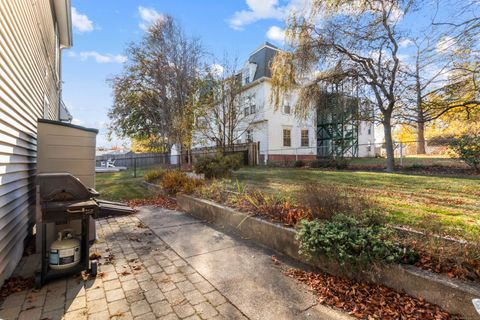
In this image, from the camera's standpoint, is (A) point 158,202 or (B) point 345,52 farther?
(B) point 345,52

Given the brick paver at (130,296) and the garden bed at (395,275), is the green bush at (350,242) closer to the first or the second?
the garden bed at (395,275)

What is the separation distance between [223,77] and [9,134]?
11228 millimetres

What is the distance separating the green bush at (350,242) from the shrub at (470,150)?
8.20m

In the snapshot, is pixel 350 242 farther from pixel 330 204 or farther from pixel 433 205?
pixel 433 205

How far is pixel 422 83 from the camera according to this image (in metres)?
9.27

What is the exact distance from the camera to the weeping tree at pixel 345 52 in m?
8.95

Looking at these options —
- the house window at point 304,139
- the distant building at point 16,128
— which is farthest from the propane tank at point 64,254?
→ the house window at point 304,139

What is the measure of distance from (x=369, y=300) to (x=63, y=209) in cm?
313

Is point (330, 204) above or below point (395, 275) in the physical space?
above

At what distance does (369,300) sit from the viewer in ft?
7.26

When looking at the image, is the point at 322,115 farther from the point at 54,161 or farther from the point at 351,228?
the point at 54,161

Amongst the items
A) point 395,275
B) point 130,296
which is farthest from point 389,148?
point 130,296

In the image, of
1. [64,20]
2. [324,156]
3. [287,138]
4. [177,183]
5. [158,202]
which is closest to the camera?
[158,202]

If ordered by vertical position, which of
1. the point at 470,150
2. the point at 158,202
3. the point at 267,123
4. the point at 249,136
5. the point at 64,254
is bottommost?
the point at 158,202
